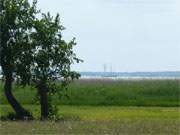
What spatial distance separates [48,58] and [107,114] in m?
6.93

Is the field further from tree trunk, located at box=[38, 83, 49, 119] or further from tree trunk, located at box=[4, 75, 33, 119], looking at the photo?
tree trunk, located at box=[4, 75, 33, 119]

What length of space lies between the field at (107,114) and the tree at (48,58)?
1100 millimetres

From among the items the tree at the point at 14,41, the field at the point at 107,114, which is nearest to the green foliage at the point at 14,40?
the tree at the point at 14,41

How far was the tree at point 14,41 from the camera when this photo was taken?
1247 inches

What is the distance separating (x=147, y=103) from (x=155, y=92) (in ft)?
38.0

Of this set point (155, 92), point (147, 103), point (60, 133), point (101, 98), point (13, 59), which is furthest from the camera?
point (155, 92)

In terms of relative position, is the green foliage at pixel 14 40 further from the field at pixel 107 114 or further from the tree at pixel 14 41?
the field at pixel 107 114

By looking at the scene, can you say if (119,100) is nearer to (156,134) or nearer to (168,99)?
(168,99)

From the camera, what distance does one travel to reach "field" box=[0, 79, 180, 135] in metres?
23.0

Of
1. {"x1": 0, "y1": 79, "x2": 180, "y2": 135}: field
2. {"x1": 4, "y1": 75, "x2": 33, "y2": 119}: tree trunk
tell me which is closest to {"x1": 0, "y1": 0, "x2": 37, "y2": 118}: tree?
{"x1": 4, "y1": 75, "x2": 33, "y2": 119}: tree trunk

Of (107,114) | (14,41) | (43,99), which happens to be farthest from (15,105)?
(107,114)

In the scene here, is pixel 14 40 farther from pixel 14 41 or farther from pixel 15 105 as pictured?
pixel 15 105

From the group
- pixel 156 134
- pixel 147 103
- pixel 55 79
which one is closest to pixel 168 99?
pixel 147 103

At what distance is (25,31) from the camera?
106 feet
